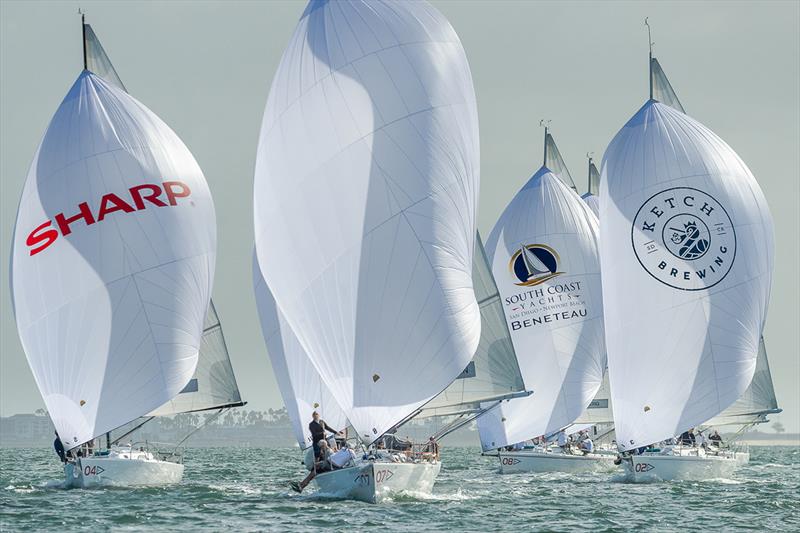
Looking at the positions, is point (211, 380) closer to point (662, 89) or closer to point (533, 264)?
point (533, 264)

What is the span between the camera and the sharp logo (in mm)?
35094

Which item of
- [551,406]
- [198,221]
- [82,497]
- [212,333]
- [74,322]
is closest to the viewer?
[82,497]

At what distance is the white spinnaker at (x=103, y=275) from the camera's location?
3478 centimetres

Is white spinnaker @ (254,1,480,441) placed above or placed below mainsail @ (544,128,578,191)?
below

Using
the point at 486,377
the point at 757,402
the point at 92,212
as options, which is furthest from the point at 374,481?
the point at 757,402

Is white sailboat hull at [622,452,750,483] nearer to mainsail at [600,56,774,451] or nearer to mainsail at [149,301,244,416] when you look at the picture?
mainsail at [600,56,774,451]

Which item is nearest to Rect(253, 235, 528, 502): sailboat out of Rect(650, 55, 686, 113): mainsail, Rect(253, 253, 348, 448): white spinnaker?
Rect(253, 253, 348, 448): white spinnaker

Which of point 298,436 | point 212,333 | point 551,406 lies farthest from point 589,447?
point 212,333

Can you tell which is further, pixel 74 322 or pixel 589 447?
pixel 589 447

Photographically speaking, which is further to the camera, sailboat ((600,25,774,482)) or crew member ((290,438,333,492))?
sailboat ((600,25,774,482))

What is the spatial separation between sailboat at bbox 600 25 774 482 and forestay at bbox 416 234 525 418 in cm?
500

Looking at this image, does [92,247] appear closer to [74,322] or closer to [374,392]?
[74,322]

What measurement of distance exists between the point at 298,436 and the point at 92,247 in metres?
14.6

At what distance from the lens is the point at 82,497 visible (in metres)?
31.8
